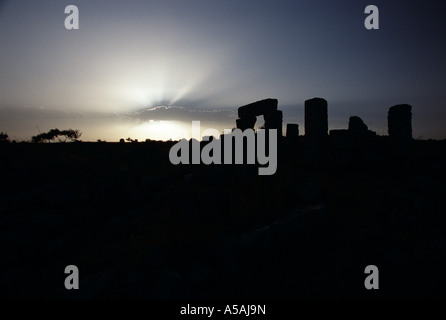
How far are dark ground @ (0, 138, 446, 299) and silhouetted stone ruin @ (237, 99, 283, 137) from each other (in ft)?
9.72

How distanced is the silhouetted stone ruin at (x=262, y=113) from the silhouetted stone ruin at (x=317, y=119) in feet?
5.27

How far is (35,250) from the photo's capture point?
754 cm

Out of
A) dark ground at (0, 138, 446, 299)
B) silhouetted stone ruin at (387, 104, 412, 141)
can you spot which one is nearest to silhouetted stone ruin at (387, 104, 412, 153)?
silhouetted stone ruin at (387, 104, 412, 141)

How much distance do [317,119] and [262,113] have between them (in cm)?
281

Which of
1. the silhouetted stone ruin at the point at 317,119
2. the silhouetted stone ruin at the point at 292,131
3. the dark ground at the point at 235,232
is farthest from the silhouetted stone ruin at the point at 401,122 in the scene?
the silhouetted stone ruin at the point at 292,131

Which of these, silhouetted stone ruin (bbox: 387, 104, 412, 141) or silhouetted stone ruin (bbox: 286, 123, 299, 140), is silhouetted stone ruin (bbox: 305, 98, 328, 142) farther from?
silhouetted stone ruin (bbox: 286, 123, 299, 140)

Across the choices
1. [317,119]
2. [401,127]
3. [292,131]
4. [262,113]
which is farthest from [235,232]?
[292,131]

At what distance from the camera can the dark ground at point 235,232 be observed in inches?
204

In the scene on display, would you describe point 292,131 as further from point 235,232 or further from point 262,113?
point 235,232

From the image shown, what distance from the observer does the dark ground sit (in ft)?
17.0

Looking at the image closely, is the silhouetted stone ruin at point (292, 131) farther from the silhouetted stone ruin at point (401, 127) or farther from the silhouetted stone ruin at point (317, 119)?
the silhouetted stone ruin at point (401, 127)
